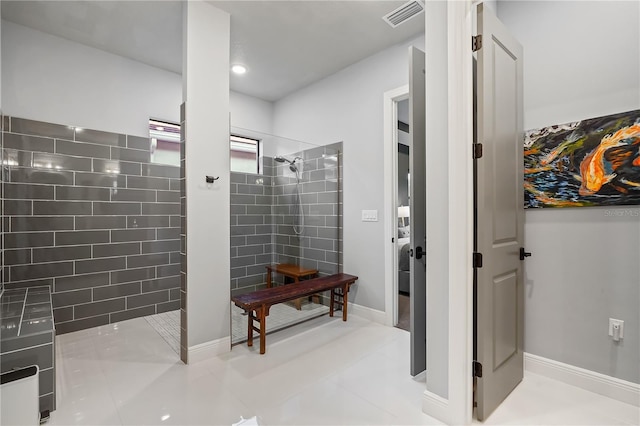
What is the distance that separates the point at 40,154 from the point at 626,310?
4.57 meters

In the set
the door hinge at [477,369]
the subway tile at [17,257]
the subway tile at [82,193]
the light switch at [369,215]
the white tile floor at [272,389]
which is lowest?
the white tile floor at [272,389]

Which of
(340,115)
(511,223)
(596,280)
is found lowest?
(596,280)

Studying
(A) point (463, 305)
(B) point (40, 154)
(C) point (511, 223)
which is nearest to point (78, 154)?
(B) point (40, 154)

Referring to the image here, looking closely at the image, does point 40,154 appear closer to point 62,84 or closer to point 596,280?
point 62,84

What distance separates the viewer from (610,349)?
72.8 inches

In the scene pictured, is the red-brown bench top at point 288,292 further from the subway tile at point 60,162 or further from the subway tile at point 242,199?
the subway tile at point 60,162

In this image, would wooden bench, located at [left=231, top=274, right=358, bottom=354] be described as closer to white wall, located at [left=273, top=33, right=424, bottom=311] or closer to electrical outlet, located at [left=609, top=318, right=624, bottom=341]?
white wall, located at [left=273, top=33, right=424, bottom=311]

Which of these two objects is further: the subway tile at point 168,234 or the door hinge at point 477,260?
the subway tile at point 168,234

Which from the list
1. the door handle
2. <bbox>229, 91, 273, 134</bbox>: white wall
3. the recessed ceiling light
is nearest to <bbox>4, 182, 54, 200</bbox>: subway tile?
<bbox>229, 91, 273, 134</bbox>: white wall

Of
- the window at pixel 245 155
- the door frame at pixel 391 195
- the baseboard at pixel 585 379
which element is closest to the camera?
the baseboard at pixel 585 379

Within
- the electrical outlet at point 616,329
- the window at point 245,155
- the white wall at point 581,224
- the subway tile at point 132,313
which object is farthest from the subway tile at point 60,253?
the electrical outlet at point 616,329

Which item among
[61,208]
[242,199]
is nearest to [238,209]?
[242,199]

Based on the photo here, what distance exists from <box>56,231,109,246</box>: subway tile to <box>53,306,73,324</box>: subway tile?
1.97ft

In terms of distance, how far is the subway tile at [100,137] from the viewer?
2877 mm
